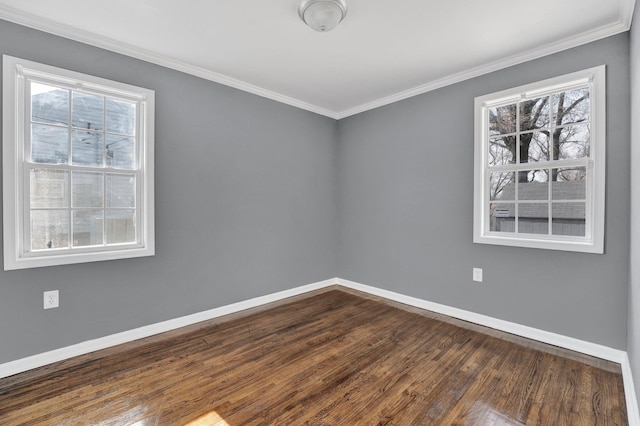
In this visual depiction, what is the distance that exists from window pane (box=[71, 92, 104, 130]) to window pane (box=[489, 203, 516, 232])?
149 inches

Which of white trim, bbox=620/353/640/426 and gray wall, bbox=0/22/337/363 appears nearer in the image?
white trim, bbox=620/353/640/426

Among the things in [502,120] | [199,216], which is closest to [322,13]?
[502,120]

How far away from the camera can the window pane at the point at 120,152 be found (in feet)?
8.52

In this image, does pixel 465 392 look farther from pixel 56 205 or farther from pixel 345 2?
pixel 56 205

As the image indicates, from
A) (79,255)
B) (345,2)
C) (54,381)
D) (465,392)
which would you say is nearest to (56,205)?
(79,255)

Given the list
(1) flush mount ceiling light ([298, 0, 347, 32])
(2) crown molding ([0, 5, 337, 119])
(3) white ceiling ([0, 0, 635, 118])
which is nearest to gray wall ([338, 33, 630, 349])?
(3) white ceiling ([0, 0, 635, 118])

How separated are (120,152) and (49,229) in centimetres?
83

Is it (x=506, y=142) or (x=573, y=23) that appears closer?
(x=573, y=23)

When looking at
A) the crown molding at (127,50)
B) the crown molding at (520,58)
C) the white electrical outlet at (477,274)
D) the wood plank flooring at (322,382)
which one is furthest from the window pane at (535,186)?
the crown molding at (127,50)

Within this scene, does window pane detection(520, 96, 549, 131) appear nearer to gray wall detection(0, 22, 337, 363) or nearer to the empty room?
the empty room

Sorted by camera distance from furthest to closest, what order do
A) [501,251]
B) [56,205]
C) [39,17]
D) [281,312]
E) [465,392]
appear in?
[281,312], [501,251], [56,205], [39,17], [465,392]

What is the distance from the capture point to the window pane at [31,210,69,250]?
7.40 feet

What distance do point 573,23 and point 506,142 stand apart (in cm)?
101

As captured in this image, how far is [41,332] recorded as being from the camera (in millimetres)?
2236
